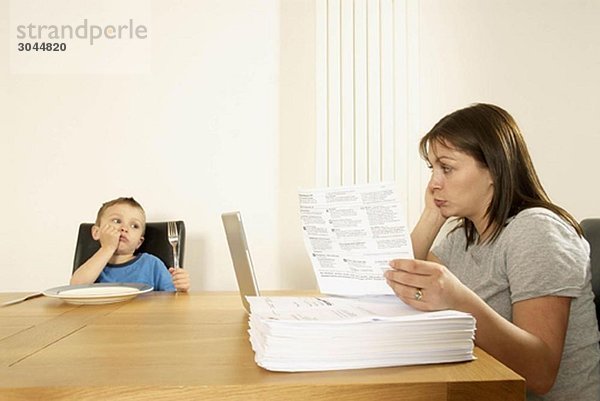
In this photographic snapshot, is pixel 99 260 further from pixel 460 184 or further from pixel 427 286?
pixel 427 286

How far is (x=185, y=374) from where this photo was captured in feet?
2.29

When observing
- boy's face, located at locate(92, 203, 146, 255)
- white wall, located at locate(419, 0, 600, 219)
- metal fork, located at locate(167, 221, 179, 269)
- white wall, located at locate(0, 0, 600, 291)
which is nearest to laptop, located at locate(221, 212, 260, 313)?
metal fork, located at locate(167, 221, 179, 269)

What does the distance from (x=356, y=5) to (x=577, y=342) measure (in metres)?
1.87

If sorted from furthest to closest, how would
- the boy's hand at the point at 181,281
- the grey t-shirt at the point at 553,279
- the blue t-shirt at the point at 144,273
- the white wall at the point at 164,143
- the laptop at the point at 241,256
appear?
1. the white wall at the point at 164,143
2. the blue t-shirt at the point at 144,273
3. the boy's hand at the point at 181,281
4. the laptop at the point at 241,256
5. the grey t-shirt at the point at 553,279

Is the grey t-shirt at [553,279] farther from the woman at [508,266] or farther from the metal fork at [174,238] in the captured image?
the metal fork at [174,238]

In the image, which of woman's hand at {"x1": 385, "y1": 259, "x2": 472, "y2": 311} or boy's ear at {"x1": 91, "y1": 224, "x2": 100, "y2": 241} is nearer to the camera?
woman's hand at {"x1": 385, "y1": 259, "x2": 472, "y2": 311}

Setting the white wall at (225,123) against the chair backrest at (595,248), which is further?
the white wall at (225,123)

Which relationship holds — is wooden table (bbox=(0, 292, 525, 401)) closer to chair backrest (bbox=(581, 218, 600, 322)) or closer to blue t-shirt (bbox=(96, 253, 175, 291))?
chair backrest (bbox=(581, 218, 600, 322))

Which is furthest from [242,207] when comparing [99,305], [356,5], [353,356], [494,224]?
[353,356]

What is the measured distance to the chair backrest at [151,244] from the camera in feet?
6.75

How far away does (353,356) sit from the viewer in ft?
2.36

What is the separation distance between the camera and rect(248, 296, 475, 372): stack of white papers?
2.31 ft

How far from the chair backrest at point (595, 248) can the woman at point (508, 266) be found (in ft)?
0.34

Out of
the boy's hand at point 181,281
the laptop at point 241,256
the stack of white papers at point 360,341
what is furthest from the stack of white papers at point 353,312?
the boy's hand at point 181,281
